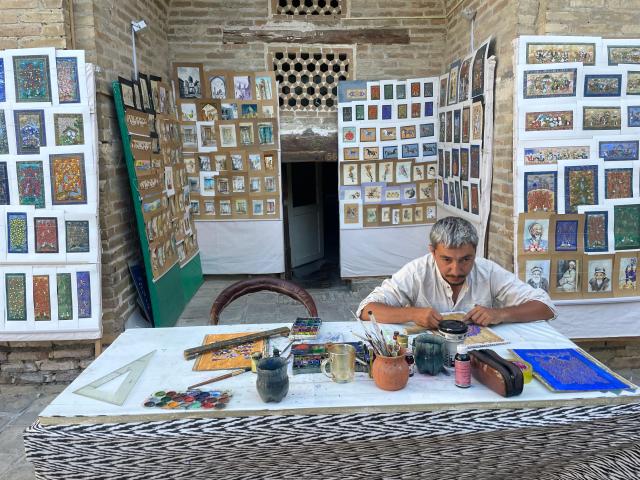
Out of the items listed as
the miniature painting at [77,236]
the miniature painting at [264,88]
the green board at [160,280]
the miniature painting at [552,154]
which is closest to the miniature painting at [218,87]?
the miniature painting at [264,88]

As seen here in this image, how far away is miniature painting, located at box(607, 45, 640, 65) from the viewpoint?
3.89 metres

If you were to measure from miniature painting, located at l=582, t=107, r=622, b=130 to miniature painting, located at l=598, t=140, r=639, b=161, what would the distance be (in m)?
0.14

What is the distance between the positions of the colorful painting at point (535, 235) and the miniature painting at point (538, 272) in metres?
0.10

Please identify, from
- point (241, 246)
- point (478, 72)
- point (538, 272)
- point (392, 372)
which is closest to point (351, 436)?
point (392, 372)

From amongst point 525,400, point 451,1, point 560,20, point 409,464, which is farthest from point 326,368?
point 451,1

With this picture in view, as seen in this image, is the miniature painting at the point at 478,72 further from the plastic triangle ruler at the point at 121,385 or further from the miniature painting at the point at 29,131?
the plastic triangle ruler at the point at 121,385

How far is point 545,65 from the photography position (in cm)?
386

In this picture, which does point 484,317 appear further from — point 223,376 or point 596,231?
point 596,231

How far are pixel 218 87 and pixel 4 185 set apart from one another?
3.11 meters

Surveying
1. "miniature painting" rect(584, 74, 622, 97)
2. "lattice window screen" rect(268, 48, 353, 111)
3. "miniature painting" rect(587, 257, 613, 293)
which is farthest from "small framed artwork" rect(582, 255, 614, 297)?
"lattice window screen" rect(268, 48, 353, 111)

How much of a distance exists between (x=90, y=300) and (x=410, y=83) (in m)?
4.59

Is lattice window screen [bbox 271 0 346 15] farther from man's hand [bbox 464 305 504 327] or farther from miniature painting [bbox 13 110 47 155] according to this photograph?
man's hand [bbox 464 305 504 327]

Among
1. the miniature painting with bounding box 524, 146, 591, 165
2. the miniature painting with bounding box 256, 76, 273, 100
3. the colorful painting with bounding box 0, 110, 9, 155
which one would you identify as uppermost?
the miniature painting with bounding box 256, 76, 273, 100

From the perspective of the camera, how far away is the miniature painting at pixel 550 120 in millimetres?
3918
